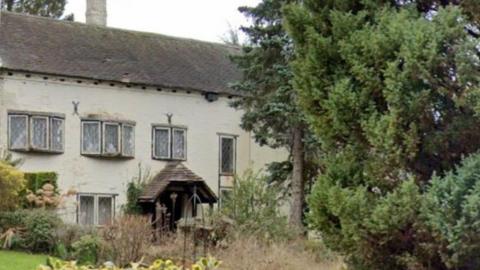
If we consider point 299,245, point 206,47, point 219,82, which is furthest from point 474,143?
point 206,47

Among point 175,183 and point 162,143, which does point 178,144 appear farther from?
point 175,183

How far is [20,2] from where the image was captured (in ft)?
150

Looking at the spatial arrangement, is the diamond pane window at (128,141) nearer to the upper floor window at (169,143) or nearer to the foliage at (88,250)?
the upper floor window at (169,143)

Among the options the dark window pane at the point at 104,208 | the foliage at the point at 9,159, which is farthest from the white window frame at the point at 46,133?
the dark window pane at the point at 104,208

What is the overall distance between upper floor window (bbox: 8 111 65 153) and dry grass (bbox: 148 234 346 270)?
9.65 metres

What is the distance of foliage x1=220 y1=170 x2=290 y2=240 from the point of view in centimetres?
2312

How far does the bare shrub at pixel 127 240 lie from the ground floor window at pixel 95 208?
10.8 meters

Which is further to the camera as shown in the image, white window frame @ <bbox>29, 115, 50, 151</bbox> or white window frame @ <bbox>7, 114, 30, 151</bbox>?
white window frame @ <bbox>29, 115, 50, 151</bbox>

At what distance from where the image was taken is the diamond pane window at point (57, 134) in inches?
1164

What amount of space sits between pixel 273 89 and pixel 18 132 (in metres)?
9.00

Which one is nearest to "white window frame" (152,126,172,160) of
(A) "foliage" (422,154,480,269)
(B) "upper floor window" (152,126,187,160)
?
(B) "upper floor window" (152,126,187,160)

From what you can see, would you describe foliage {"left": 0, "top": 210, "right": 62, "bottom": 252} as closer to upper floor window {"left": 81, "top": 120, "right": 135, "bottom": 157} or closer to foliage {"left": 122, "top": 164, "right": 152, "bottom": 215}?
upper floor window {"left": 81, "top": 120, "right": 135, "bottom": 157}

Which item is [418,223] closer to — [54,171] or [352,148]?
[352,148]

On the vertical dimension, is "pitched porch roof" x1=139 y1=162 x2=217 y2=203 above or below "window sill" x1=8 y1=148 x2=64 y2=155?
below
